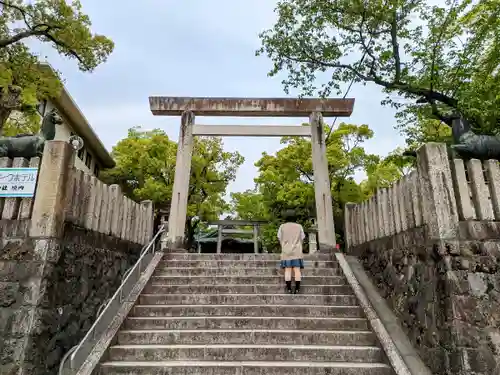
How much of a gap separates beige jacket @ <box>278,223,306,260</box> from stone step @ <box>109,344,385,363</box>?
1528 millimetres

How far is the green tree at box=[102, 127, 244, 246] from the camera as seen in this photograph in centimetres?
1542

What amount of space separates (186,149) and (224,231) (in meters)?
6.56

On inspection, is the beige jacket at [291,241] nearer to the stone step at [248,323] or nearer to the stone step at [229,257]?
the stone step at [248,323]

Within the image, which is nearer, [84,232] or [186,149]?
[84,232]

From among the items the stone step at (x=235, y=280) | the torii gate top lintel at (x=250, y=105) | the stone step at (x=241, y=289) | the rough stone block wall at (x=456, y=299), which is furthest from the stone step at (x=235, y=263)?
the torii gate top lintel at (x=250, y=105)

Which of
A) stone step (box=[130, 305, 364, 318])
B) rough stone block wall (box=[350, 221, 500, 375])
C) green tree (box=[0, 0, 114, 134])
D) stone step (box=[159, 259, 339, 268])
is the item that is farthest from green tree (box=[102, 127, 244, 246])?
rough stone block wall (box=[350, 221, 500, 375])

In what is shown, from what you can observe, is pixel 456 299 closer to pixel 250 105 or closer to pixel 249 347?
pixel 249 347

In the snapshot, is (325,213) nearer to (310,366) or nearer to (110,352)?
(310,366)

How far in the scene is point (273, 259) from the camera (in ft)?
20.8

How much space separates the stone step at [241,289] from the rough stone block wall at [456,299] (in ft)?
3.86

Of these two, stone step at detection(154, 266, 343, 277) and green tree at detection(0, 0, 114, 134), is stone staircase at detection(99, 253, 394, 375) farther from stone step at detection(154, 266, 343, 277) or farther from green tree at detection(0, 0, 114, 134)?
green tree at detection(0, 0, 114, 134)

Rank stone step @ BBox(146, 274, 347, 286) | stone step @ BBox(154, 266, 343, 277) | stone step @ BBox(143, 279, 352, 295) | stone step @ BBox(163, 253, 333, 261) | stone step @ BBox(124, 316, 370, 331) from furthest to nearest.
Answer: stone step @ BBox(163, 253, 333, 261), stone step @ BBox(154, 266, 343, 277), stone step @ BBox(146, 274, 347, 286), stone step @ BBox(143, 279, 352, 295), stone step @ BBox(124, 316, 370, 331)

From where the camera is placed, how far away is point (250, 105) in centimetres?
848

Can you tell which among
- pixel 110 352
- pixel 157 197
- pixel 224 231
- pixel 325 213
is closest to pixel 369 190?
pixel 224 231
